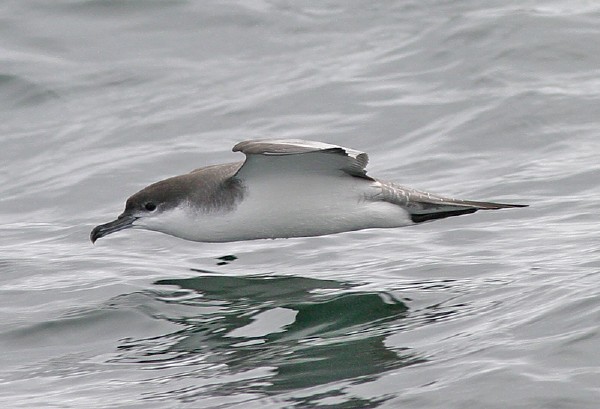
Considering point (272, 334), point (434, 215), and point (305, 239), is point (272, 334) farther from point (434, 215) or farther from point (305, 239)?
point (305, 239)

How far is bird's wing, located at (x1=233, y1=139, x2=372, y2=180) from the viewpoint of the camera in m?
8.13

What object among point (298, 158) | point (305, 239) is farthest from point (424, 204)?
point (305, 239)

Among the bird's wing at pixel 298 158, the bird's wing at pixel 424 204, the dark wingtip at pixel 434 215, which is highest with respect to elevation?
the bird's wing at pixel 298 158

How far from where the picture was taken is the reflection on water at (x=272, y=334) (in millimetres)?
6961

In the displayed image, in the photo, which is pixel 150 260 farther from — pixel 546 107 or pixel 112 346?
pixel 546 107

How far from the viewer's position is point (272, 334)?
26.4ft

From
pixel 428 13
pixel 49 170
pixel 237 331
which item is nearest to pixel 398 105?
pixel 428 13

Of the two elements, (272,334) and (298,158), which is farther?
(298,158)

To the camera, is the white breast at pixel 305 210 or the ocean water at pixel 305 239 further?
the white breast at pixel 305 210

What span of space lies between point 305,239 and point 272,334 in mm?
2793

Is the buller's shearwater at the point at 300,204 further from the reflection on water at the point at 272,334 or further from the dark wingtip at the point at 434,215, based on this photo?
the reflection on water at the point at 272,334

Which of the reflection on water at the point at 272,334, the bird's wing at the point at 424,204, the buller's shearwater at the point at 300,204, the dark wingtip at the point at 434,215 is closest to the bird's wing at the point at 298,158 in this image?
the buller's shearwater at the point at 300,204

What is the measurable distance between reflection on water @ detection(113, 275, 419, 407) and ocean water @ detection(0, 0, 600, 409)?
0.03 metres

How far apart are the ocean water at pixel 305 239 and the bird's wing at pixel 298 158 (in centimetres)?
91
